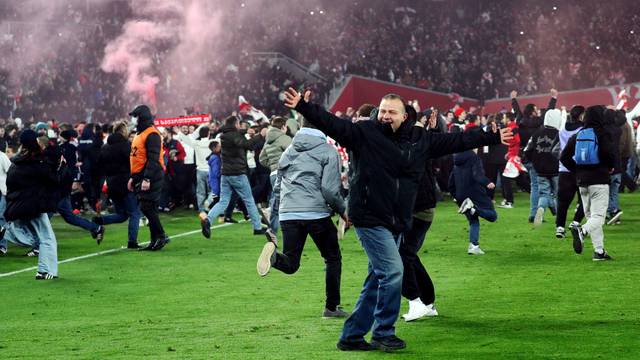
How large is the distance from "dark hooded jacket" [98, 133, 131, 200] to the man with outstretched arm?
9.44m

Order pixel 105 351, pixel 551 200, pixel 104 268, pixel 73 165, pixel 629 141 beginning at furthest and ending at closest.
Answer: pixel 73 165
pixel 629 141
pixel 551 200
pixel 104 268
pixel 105 351

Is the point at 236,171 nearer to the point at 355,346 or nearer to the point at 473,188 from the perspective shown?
the point at 473,188

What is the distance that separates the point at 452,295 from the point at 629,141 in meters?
10.4

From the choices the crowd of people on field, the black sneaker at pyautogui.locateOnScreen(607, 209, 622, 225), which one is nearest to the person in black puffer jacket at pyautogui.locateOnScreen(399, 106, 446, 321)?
the black sneaker at pyautogui.locateOnScreen(607, 209, 622, 225)

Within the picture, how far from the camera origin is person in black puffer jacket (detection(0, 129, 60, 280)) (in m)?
14.1

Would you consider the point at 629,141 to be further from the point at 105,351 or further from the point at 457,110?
the point at 105,351

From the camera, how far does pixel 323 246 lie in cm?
1055

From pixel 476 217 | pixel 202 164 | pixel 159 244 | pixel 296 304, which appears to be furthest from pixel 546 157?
pixel 296 304

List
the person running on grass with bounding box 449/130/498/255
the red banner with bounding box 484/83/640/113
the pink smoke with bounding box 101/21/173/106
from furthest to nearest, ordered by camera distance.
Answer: the pink smoke with bounding box 101/21/173/106, the red banner with bounding box 484/83/640/113, the person running on grass with bounding box 449/130/498/255

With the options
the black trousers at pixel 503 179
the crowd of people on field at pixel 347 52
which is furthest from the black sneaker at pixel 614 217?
the crowd of people on field at pixel 347 52

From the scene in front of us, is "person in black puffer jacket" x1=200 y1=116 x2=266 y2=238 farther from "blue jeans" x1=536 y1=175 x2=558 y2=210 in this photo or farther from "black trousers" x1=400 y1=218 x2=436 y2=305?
"black trousers" x1=400 y1=218 x2=436 y2=305

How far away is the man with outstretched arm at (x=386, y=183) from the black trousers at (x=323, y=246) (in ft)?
5.60

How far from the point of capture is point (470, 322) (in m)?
9.95

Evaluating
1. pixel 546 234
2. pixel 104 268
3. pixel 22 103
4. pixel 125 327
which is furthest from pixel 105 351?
pixel 22 103
